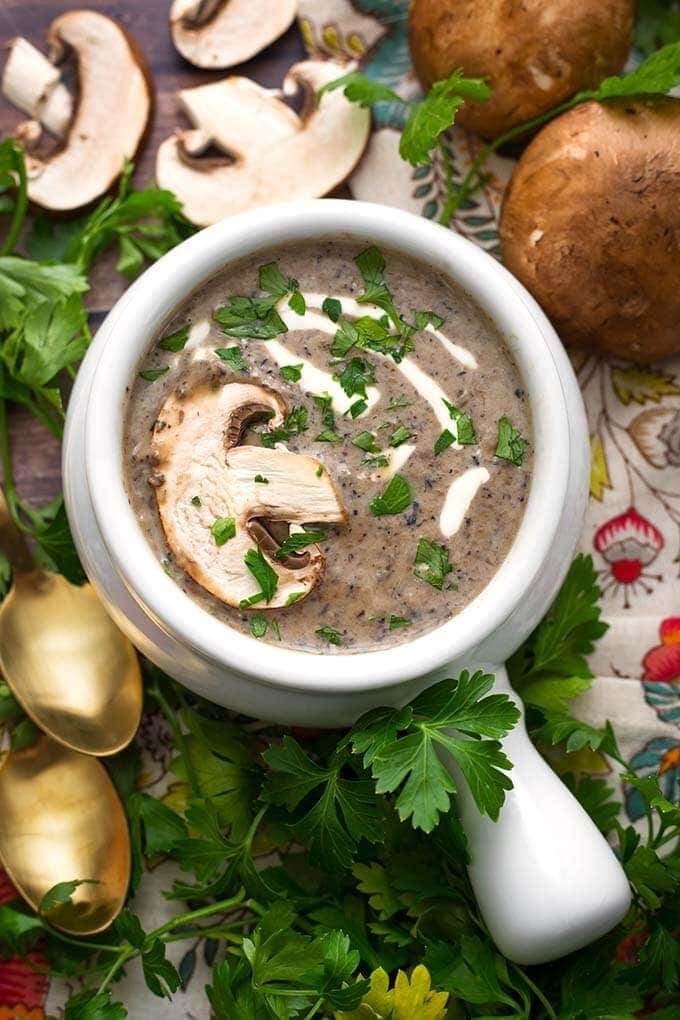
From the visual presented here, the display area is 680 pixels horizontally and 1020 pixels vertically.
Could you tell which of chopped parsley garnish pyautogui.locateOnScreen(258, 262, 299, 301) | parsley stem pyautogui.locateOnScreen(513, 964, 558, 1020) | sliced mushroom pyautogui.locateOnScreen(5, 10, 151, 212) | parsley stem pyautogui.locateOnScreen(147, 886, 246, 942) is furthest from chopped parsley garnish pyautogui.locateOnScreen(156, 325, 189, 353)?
parsley stem pyautogui.locateOnScreen(513, 964, 558, 1020)

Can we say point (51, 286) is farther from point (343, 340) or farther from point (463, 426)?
point (463, 426)

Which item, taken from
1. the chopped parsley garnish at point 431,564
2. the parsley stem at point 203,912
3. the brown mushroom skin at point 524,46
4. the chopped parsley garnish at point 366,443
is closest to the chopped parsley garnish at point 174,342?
the chopped parsley garnish at point 366,443

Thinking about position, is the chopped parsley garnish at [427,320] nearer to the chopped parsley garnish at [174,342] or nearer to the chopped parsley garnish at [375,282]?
the chopped parsley garnish at [375,282]

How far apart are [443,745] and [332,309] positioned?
18.7 inches

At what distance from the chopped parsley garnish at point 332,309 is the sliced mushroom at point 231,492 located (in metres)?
0.11

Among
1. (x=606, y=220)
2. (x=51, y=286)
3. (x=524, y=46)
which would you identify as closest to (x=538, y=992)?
(x=606, y=220)

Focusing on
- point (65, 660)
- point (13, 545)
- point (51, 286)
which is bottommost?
point (65, 660)

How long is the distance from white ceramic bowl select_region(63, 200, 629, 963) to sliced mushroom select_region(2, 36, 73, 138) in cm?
48

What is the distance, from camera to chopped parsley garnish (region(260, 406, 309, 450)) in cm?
133

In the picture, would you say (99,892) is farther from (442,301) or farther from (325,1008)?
(442,301)

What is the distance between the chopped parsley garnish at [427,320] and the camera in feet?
4.48

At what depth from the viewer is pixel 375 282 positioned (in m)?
1.37

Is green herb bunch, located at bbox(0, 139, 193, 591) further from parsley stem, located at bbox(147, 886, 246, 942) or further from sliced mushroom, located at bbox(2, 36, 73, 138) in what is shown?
parsley stem, located at bbox(147, 886, 246, 942)

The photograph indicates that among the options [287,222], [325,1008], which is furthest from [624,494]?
[325,1008]
